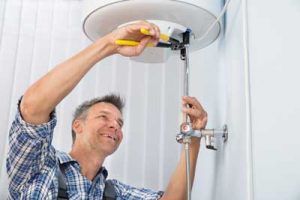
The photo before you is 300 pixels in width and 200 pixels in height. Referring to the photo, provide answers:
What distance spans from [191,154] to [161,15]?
477 millimetres

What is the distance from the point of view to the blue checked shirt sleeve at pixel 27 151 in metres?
1.03

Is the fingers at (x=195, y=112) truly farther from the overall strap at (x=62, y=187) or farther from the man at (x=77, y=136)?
the overall strap at (x=62, y=187)

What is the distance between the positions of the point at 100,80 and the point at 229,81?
78 cm

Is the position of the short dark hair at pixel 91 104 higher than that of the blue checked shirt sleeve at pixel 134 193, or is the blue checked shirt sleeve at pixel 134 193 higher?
the short dark hair at pixel 91 104

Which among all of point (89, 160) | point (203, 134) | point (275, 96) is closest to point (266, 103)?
point (275, 96)

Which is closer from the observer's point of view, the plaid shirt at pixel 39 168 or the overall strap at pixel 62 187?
the plaid shirt at pixel 39 168

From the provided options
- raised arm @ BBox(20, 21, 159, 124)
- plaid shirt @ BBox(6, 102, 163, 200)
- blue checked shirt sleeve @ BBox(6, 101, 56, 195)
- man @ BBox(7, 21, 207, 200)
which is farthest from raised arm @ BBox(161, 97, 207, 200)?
blue checked shirt sleeve @ BBox(6, 101, 56, 195)

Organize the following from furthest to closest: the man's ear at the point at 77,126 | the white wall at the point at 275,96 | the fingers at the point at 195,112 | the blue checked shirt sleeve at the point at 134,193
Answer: the man's ear at the point at 77,126 → the blue checked shirt sleeve at the point at 134,193 → the fingers at the point at 195,112 → the white wall at the point at 275,96

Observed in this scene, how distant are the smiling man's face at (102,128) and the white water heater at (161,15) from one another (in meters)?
0.42

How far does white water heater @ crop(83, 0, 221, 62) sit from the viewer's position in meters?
1.06

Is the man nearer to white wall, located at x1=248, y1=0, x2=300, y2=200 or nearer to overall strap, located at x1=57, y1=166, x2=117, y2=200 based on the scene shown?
overall strap, located at x1=57, y1=166, x2=117, y2=200

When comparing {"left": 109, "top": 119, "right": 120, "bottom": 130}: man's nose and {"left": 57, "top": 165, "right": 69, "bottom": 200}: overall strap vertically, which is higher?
{"left": 109, "top": 119, "right": 120, "bottom": 130}: man's nose

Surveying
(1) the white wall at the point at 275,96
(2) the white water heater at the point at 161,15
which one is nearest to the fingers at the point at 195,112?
(2) the white water heater at the point at 161,15

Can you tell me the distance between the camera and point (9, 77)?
162 centimetres
